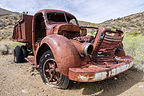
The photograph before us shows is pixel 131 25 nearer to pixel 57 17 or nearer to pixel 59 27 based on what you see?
pixel 57 17

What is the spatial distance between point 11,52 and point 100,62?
7.13 meters

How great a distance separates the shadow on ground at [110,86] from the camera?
2.38 metres

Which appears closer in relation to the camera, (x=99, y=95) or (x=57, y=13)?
(x=99, y=95)

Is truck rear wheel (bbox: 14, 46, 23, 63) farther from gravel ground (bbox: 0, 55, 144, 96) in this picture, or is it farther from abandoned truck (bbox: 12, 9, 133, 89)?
abandoned truck (bbox: 12, 9, 133, 89)

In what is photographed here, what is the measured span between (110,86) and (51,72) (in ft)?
4.80

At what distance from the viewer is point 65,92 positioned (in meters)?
2.37

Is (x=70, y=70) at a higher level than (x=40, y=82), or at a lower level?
higher

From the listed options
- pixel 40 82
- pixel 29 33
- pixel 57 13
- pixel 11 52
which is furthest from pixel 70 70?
pixel 11 52

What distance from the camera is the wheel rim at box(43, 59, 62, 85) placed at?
2.57 meters

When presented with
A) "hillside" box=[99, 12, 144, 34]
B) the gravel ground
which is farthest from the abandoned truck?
"hillside" box=[99, 12, 144, 34]

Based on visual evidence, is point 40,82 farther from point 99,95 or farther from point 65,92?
point 99,95

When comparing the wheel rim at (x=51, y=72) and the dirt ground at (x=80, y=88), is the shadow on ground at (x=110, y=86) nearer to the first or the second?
the dirt ground at (x=80, y=88)

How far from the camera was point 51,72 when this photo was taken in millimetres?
2646

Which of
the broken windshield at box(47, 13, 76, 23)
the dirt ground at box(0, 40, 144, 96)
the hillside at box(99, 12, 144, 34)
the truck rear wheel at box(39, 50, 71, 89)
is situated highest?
the hillside at box(99, 12, 144, 34)
